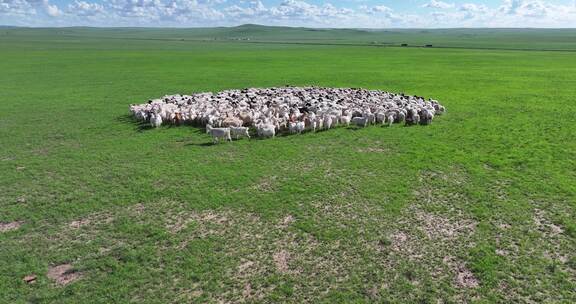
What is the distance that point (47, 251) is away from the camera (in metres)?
10.1

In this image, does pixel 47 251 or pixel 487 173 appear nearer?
pixel 47 251

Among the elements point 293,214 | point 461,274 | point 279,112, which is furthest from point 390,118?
point 461,274

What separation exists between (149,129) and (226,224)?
12.1 meters

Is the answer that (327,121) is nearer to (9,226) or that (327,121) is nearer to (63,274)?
(9,226)

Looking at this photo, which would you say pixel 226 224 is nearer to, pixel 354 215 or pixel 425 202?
pixel 354 215

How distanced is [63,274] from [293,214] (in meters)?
5.92

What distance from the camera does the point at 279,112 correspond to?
22.9 metres

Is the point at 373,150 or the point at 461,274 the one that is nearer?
the point at 461,274

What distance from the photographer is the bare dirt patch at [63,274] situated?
8969mm

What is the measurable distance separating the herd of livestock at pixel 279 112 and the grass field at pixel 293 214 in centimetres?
86

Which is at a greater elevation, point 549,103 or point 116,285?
point 549,103

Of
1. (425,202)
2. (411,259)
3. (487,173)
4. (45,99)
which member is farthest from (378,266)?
(45,99)

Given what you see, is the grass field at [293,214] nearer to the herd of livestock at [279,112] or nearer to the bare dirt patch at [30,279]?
the bare dirt patch at [30,279]

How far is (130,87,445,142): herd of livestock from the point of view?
2072 cm
